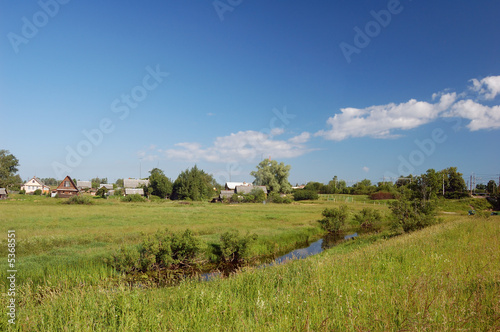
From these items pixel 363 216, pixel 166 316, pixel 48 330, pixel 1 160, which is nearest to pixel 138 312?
pixel 166 316

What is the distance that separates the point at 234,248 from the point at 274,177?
7291 centimetres

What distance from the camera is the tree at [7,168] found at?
3425 inches

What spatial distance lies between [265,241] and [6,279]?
17.6 metres

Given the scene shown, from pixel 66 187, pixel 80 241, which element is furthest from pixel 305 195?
pixel 80 241

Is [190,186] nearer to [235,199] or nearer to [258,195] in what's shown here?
[235,199]

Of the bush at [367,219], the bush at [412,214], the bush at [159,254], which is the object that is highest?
the bush at [412,214]

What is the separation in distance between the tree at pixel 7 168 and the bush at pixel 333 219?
106520mm

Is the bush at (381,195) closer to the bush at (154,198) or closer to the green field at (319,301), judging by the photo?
the bush at (154,198)

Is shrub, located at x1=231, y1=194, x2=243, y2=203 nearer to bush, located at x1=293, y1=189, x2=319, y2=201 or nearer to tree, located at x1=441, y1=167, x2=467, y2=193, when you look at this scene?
bush, located at x1=293, y1=189, x2=319, y2=201

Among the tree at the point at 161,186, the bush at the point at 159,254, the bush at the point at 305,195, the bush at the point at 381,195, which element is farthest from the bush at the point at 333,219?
the tree at the point at 161,186

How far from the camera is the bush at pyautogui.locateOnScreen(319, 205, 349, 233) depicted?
33.5 m

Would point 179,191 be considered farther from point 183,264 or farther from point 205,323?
point 205,323

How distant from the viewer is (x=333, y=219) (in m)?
33.6

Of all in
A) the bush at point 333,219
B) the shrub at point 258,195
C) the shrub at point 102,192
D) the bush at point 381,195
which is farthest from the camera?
the shrub at point 102,192
